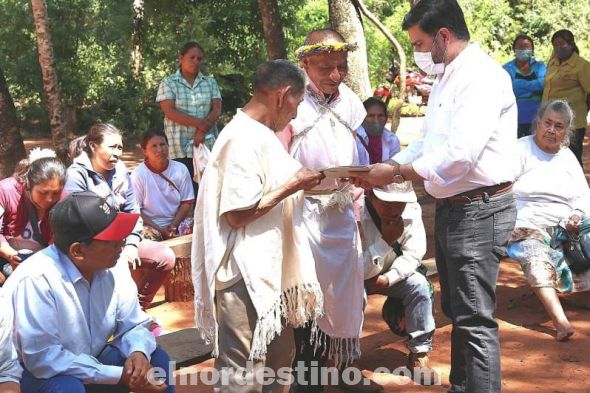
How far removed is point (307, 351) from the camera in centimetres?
454

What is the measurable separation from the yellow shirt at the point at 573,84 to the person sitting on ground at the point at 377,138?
5004mm

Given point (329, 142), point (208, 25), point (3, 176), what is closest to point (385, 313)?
point (329, 142)

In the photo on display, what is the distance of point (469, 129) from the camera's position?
11.9ft

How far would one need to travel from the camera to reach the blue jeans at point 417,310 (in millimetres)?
4848

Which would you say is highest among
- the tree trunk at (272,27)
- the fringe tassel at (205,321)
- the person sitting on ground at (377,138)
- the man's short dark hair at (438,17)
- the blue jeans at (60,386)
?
the tree trunk at (272,27)

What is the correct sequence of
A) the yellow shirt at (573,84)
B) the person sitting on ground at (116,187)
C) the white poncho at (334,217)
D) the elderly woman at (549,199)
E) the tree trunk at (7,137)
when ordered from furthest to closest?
1. the yellow shirt at (573,84)
2. the tree trunk at (7,137)
3. the elderly woman at (549,199)
4. the person sitting on ground at (116,187)
5. the white poncho at (334,217)

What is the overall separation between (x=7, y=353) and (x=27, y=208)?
237cm

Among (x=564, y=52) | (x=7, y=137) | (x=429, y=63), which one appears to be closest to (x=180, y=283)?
(x=7, y=137)

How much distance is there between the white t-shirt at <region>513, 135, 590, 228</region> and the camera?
5.96 m

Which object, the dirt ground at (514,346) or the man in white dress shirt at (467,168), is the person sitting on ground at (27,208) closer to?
the dirt ground at (514,346)

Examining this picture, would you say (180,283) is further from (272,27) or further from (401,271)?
(272,27)

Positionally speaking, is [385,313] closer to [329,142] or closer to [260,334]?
[329,142]

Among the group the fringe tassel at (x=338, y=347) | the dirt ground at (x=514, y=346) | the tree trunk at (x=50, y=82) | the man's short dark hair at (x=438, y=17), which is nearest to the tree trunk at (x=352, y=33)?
the dirt ground at (x=514, y=346)

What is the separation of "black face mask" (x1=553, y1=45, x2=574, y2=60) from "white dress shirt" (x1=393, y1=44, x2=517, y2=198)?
21.2 feet
